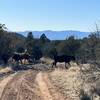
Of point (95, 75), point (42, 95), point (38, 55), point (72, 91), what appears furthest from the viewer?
point (38, 55)

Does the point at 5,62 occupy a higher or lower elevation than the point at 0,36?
lower

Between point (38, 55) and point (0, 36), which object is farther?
point (38, 55)

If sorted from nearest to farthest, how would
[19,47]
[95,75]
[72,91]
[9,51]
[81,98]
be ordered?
[81,98] < [72,91] < [95,75] < [9,51] < [19,47]

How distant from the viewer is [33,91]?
24953 millimetres

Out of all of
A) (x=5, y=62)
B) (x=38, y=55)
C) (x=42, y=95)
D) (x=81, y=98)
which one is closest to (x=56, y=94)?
(x=42, y=95)

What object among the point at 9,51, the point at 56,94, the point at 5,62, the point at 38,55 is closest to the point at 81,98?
the point at 56,94

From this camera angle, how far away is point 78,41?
74.1 m

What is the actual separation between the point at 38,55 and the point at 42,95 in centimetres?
5087

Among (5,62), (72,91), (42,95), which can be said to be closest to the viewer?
(42,95)

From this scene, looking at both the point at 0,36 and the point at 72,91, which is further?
the point at 0,36

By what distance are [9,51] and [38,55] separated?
943 centimetres

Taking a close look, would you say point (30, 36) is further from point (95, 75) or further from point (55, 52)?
point (95, 75)

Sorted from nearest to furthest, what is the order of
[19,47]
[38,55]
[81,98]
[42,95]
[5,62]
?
[81,98] → [42,95] → [5,62] → [38,55] → [19,47]

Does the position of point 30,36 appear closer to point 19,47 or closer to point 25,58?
point 19,47
